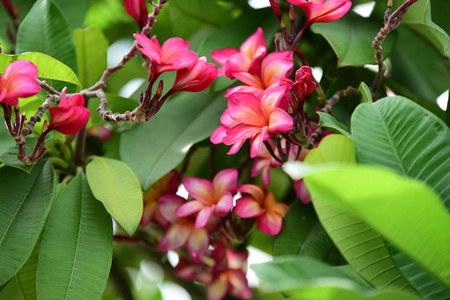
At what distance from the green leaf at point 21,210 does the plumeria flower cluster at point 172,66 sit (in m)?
0.16

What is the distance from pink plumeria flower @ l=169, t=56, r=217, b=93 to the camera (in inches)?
23.7

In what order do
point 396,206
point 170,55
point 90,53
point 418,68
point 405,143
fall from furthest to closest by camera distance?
point 418,68 → point 90,53 → point 170,55 → point 405,143 → point 396,206

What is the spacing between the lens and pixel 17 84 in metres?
0.52

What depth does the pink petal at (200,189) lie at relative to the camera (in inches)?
27.3

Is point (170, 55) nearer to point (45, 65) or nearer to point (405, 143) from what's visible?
point (45, 65)

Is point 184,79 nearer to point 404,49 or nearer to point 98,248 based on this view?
point 98,248

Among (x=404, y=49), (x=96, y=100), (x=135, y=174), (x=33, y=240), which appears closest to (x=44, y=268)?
(x=33, y=240)

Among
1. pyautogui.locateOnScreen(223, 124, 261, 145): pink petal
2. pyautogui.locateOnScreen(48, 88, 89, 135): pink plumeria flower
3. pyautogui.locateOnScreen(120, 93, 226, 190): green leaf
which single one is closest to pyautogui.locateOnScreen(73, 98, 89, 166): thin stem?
pyautogui.locateOnScreen(120, 93, 226, 190): green leaf

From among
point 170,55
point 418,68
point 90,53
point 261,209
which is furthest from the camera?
point 418,68

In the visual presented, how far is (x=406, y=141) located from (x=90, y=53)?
53 cm

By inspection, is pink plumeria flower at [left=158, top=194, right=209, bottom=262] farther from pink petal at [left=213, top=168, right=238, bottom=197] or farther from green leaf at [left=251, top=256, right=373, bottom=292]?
green leaf at [left=251, top=256, right=373, bottom=292]

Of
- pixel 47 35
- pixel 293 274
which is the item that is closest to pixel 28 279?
pixel 47 35

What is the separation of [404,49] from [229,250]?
49 cm

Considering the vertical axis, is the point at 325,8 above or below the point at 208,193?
above
